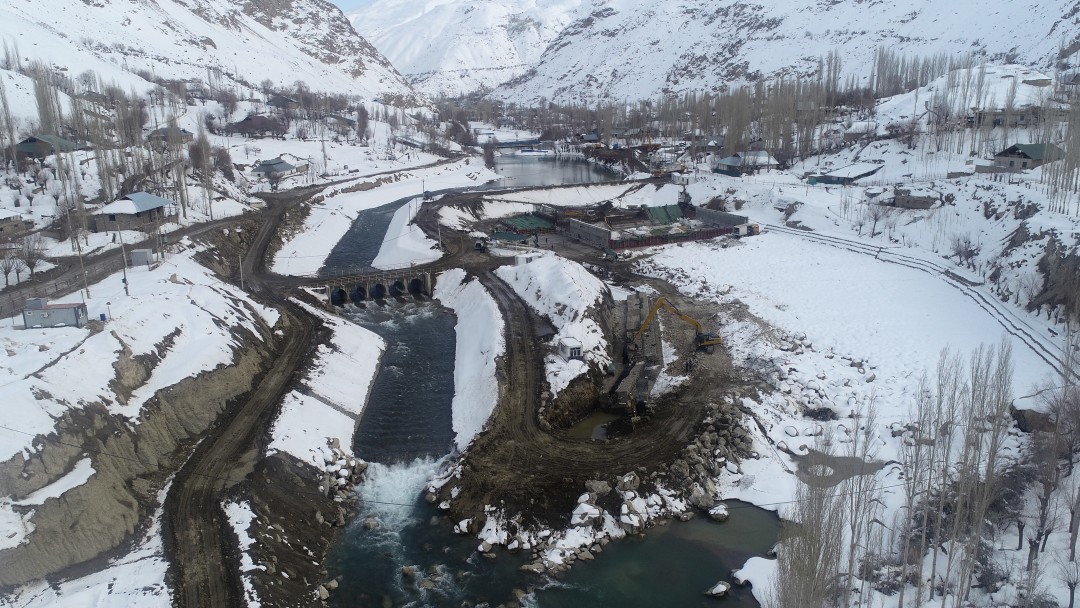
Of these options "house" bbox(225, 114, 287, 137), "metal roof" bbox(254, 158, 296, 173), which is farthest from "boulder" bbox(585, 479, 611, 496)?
"house" bbox(225, 114, 287, 137)

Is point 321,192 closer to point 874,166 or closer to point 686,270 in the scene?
point 686,270

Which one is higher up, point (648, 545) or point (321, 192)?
point (321, 192)

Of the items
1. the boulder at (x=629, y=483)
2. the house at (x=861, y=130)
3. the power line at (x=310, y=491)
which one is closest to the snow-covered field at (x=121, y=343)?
the power line at (x=310, y=491)

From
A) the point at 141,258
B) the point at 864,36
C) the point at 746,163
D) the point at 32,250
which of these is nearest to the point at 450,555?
the point at 141,258

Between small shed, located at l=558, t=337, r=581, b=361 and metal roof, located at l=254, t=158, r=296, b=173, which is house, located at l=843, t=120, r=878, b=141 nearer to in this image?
small shed, located at l=558, t=337, r=581, b=361

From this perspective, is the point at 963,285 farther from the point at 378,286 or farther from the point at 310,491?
the point at 310,491

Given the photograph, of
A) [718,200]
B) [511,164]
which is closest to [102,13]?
[511,164]
